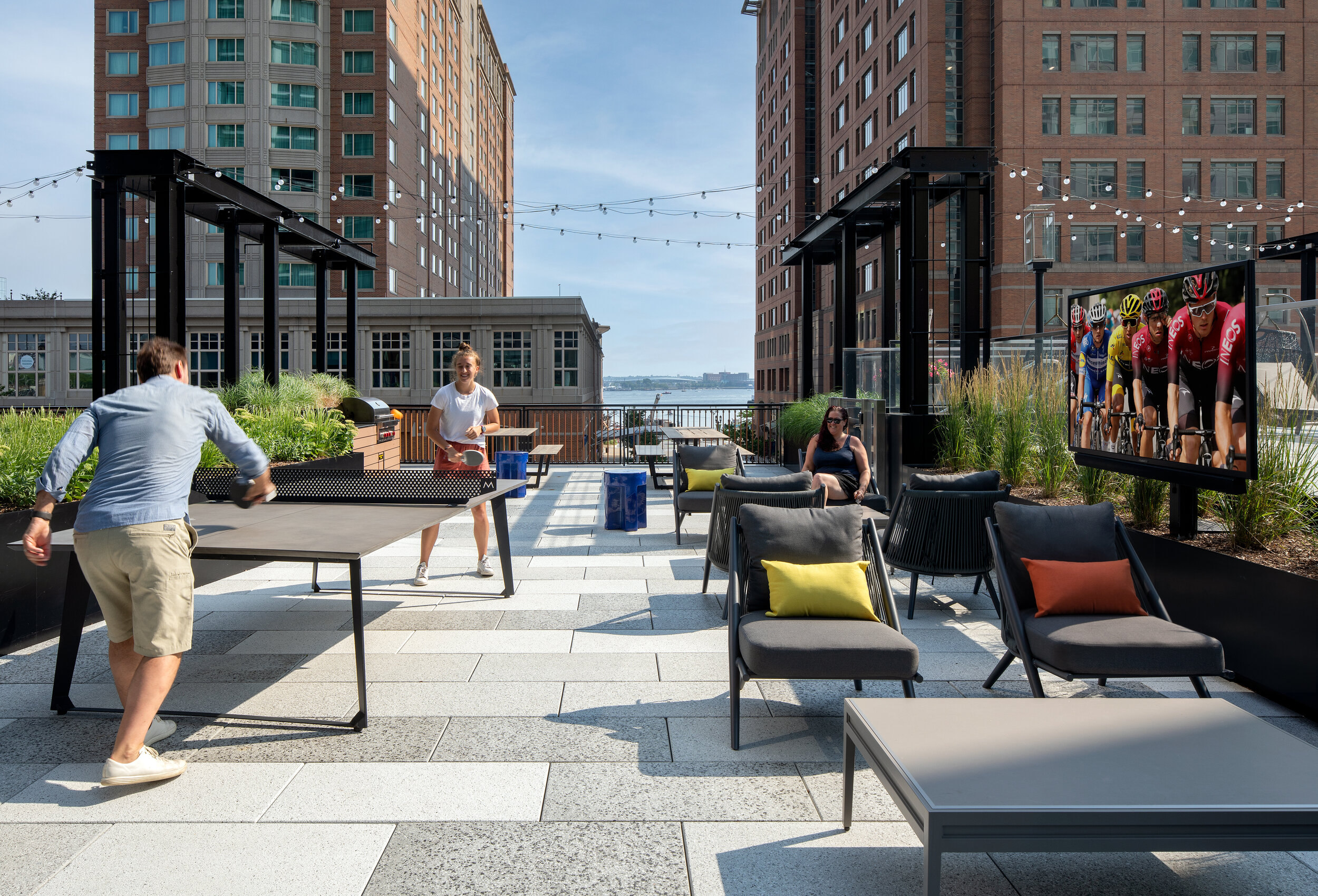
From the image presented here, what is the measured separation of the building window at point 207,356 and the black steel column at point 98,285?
2438 cm

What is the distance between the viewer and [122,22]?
4575 cm

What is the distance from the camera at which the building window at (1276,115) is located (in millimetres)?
41000

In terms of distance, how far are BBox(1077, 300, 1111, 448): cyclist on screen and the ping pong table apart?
15.2 ft

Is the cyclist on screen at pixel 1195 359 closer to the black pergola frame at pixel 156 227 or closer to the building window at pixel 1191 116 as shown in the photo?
the black pergola frame at pixel 156 227

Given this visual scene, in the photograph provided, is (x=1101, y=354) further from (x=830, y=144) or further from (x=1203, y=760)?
(x=830, y=144)

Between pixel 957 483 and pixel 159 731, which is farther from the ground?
pixel 957 483

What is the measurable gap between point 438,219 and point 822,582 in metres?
58.3

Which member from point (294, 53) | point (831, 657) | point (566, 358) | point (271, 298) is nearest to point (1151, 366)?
point (831, 657)

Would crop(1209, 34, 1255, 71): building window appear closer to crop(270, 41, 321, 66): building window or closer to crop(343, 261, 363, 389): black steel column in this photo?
crop(343, 261, 363, 389): black steel column

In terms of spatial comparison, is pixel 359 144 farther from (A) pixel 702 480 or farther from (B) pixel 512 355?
(A) pixel 702 480

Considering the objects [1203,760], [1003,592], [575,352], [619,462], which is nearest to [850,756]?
[1203,760]

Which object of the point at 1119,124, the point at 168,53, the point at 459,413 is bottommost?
the point at 459,413

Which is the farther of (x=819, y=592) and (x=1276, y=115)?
(x=1276, y=115)

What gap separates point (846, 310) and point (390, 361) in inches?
879
